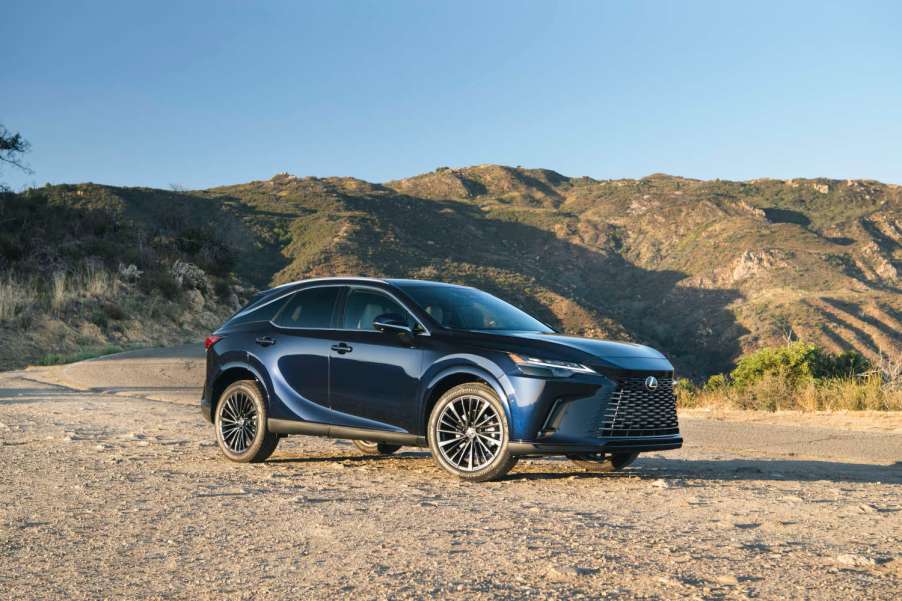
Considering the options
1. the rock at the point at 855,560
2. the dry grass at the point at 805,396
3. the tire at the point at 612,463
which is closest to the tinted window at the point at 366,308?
the tire at the point at 612,463

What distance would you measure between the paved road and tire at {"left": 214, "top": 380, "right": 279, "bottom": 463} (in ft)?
17.1

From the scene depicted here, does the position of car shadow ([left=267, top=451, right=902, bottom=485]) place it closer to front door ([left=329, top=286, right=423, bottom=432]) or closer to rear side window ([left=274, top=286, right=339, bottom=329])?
front door ([left=329, top=286, right=423, bottom=432])

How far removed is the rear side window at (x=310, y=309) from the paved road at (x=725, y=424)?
4952mm

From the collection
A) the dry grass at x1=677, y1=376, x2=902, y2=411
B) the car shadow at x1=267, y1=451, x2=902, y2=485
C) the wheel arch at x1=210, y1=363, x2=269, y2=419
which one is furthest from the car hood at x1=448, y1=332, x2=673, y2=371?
the dry grass at x1=677, y1=376, x2=902, y2=411

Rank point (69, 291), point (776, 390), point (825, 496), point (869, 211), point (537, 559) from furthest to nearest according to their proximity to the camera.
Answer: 1. point (869, 211)
2. point (69, 291)
3. point (776, 390)
4. point (825, 496)
5. point (537, 559)

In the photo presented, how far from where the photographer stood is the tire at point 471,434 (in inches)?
328

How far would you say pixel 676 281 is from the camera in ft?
305

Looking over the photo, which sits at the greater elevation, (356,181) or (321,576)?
(356,181)

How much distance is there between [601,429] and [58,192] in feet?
→ 269

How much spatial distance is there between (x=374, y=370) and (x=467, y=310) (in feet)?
3.51

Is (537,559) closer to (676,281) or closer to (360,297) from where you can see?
(360,297)

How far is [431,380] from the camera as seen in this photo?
867 cm

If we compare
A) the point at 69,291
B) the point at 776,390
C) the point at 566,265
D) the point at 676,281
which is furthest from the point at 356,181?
the point at 776,390

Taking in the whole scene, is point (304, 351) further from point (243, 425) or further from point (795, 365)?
point (795, 365)
